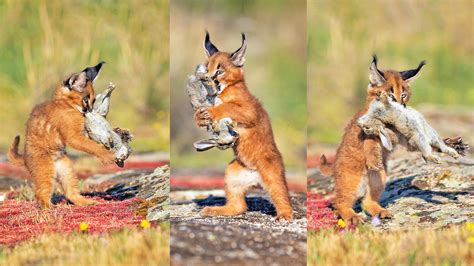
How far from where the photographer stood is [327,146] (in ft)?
48.6

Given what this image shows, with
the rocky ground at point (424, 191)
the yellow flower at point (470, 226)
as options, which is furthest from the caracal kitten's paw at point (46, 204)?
the yellow flower at point (470, 226)

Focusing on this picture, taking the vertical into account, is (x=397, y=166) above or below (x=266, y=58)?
below

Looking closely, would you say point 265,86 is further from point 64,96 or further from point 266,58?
point 64,96

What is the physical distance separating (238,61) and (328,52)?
4134 millimetres

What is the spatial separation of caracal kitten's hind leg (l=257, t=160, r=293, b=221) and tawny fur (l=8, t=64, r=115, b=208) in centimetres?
202

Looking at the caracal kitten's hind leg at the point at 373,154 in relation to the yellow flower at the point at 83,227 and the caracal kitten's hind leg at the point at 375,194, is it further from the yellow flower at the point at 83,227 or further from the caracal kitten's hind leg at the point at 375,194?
the yellow flower at the point at 83,227

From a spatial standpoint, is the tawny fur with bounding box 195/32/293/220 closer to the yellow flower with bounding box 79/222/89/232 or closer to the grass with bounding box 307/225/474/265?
the grass with bounding box 307/225/474/265

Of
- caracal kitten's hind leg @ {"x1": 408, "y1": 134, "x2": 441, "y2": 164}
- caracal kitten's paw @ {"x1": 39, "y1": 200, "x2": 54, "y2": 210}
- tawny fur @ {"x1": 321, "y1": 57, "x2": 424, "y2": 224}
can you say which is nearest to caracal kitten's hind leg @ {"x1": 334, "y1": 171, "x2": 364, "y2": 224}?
tawny fur @ {"x1": 321, "y1": 57, "x2": 424, "y2": 224}

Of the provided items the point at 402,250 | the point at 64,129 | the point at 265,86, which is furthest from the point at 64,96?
the point at 265,86

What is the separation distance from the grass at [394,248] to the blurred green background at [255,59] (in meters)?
5.20

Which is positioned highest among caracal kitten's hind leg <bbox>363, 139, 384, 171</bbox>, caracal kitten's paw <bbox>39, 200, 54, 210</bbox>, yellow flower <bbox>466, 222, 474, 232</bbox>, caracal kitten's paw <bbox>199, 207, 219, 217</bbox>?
caracal kitten's hind leg <bbox>363, 139, 384, 171</bbox>

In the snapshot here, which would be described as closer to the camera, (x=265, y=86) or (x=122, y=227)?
(x=122, y=227)

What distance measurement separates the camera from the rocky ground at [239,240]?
33.3ft

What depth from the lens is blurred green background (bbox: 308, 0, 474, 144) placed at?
48.8ft
